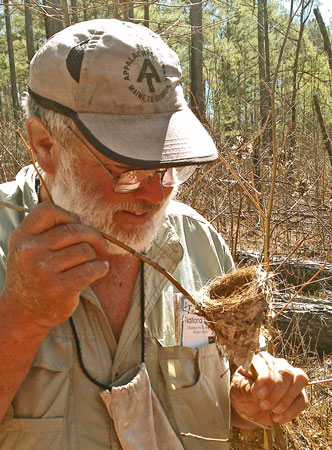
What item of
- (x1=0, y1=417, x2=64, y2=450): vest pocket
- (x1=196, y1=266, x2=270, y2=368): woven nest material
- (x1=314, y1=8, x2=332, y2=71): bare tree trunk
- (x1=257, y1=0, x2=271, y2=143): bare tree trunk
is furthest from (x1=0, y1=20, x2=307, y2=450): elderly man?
(x1=257, y1=0, x2=271, y2=143): bare tree trunk

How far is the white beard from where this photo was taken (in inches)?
66.2

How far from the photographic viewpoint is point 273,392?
1.74 m

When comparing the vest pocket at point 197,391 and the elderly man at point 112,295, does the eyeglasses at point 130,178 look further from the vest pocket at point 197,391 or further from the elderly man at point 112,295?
the vest pocket at point 197,391

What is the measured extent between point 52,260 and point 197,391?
0.90 metres

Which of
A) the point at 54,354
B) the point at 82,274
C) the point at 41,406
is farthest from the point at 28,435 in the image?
the point at 82,274

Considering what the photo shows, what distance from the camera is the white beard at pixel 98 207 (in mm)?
1682

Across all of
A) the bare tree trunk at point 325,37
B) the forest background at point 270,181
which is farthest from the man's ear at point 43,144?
the bare tree trunk at point 325,37

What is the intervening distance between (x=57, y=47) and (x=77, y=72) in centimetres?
14

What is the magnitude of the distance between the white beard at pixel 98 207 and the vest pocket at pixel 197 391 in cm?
44

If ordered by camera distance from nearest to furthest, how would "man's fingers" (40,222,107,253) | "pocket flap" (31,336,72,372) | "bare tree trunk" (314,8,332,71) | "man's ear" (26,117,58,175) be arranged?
"man's fingers" (40,222,107,253)
"pocket flap" (31,336,72,372)
"man's ear" (26,117,58,175)
"bare tree trunk" (314,8,332,71)

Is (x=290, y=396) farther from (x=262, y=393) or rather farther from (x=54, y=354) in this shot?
(x=54, y=354)

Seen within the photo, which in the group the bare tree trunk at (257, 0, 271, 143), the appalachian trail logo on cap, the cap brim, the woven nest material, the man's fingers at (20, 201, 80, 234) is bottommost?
the bare tree trunk at (257, 0, 271, 143)

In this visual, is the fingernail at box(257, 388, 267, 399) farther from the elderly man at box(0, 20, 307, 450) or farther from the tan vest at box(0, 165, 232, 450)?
the tan vest at box(0, 165, 232, 450)

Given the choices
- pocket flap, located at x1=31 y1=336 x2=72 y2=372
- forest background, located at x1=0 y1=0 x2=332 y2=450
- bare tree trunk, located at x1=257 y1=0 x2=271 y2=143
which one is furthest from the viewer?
bare tree trunk, located at x1=257 y1=0 x2=271 y2=143
